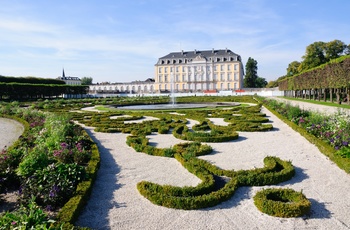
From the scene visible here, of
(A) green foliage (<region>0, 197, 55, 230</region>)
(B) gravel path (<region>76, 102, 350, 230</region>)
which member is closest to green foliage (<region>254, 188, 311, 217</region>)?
(B) gravel path (<region>76, 102, 350, 230</region>)

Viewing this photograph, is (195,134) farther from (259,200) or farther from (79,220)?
(79,220)

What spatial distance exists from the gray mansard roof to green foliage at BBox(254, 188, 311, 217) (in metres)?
62.1

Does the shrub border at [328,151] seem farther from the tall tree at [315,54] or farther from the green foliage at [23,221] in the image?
the tall tree at [315,54]

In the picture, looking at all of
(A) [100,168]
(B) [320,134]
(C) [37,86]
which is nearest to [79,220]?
(A) [100,168]

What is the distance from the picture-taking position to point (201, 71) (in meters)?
65.8

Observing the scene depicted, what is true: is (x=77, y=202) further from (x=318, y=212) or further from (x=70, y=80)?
(x=70, y=80)

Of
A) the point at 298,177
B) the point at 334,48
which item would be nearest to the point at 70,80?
the point at 334,48

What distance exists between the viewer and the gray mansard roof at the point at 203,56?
64188 mm

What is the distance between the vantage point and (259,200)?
372 cm

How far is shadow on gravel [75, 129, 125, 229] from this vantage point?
3.42m

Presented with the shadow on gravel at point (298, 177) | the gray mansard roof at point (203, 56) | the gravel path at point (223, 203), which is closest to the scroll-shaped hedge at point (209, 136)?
the gravel path at point (223, 203)

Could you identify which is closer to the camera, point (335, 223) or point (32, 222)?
point (32, 222)

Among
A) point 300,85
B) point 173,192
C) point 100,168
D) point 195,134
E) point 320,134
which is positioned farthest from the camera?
point 300,85

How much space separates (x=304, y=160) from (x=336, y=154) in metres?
0.59
